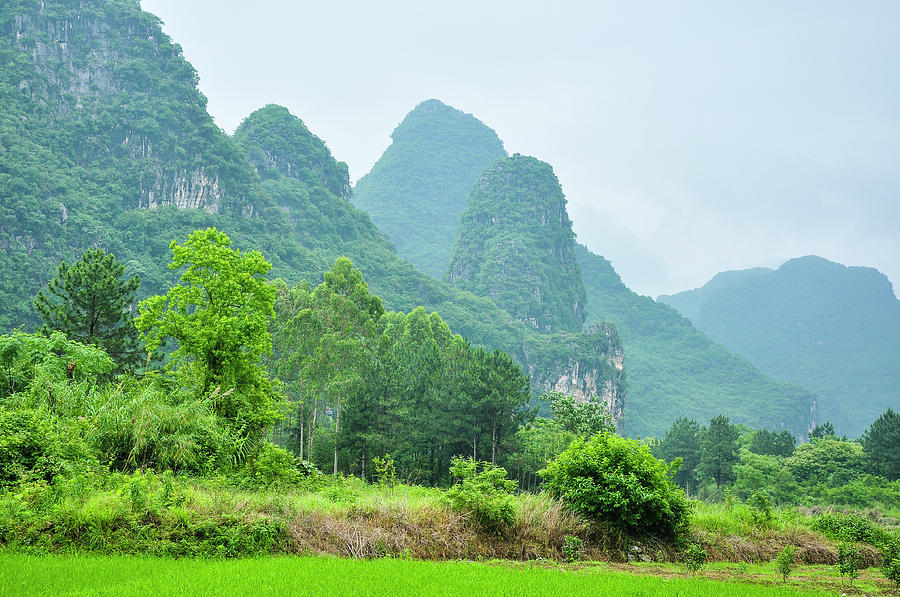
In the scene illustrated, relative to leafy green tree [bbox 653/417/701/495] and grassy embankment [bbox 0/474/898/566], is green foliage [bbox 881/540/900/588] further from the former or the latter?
leafy green tree [bbox 653/417/701/495]

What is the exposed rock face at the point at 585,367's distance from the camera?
107 m

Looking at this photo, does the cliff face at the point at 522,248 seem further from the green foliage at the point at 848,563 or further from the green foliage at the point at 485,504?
the green foliage at the point at 848,563

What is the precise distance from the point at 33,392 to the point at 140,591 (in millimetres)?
8974

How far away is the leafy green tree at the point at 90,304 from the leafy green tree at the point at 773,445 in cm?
5428

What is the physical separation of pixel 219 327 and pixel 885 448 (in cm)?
4698

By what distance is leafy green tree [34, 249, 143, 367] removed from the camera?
2275 centimetres

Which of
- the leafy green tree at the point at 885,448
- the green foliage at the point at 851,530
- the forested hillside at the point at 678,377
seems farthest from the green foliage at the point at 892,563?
the forested hillside at the point at 678,377

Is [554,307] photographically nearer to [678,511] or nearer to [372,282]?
[372,282]

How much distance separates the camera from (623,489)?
10.8 m

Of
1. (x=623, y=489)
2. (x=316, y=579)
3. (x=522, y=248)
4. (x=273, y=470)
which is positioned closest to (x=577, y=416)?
(x=273, y=470)

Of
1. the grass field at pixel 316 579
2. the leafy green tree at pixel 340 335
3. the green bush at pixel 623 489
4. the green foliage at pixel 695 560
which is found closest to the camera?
the grass field at pixel 316 579

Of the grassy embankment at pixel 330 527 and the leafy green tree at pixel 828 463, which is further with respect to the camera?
the leafy green tree at pixel 828 463

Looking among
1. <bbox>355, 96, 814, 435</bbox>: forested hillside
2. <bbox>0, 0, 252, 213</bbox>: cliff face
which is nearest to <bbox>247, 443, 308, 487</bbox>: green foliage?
<bbox>0, 0, 252, 213</bbox>: cliff face

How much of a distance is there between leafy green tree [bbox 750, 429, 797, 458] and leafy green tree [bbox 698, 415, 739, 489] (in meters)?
5.18
